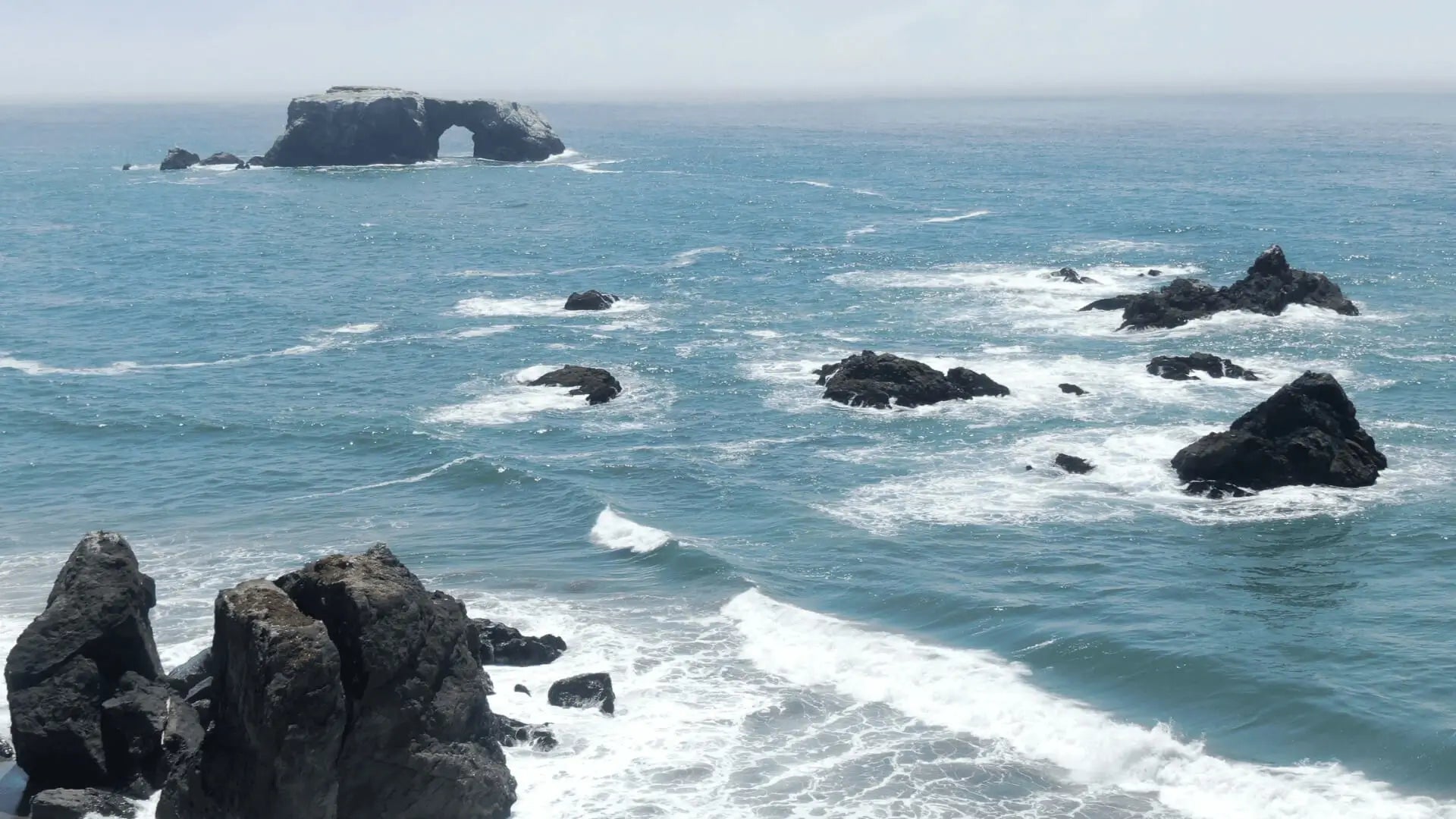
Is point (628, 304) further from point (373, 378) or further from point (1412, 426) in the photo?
point (1412, 426)

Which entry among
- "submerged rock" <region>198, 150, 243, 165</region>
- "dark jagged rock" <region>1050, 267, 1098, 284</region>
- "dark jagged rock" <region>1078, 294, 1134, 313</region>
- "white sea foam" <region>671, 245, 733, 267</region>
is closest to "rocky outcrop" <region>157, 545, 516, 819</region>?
"dark jagged rock" <region>1078, 294, 1134, 313</region>

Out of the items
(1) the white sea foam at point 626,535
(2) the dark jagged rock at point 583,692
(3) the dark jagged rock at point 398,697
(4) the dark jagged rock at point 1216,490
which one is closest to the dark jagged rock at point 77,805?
(3) the dark jagged rock at point 398,697

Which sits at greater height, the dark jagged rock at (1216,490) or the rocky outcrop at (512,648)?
the dark jagged rock at (1216,490)

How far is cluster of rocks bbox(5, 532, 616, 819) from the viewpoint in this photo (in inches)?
933

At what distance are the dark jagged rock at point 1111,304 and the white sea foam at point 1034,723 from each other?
1705 inches

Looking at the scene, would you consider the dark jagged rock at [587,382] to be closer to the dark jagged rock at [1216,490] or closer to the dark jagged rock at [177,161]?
the dark jagged rock at [1216,490]

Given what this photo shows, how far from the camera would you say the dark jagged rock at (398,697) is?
2467 cm

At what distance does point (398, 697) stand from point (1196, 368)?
45.7m

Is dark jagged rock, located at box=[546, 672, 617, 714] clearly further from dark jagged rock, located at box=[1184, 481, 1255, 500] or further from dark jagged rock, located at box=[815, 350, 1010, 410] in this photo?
dark jagged rock, located at box=[815, 350, 1010, 410]

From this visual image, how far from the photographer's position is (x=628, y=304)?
270ft

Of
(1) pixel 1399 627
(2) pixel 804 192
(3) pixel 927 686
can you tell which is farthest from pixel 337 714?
(2) pixel 804 192

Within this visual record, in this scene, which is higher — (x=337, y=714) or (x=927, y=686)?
(x=337, y=714)

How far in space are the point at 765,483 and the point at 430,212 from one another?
266ft

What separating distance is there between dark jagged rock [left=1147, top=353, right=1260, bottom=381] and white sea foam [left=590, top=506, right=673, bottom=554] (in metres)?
27.2
